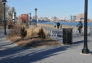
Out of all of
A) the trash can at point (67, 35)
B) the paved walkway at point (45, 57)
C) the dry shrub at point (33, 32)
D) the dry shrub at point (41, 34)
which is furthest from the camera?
the dry shrub at point (33, 32)

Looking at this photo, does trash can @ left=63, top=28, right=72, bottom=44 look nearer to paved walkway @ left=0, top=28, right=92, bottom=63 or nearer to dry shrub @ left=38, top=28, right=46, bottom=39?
paved walkway @ left=0, top=28, right=92, bottom=63

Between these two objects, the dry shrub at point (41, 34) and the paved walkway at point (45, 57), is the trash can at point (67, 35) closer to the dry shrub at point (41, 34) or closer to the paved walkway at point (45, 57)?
the paved walkway at point (45, 57)

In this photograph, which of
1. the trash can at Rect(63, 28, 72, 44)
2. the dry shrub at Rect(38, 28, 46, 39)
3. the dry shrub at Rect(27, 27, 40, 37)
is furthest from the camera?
the dry shrub at Rect(27, 27, 40, 37)

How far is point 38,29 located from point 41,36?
3.59 feet

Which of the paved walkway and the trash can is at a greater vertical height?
the trash can

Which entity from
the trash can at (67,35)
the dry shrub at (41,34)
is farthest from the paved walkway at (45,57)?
the dry shrub at (41,34)

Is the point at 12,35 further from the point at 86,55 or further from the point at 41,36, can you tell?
the point at 86,55

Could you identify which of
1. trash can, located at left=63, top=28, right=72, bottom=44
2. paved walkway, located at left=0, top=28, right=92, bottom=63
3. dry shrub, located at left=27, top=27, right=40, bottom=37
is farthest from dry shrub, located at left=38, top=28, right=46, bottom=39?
paved walkway, located at left=0, top=28, right=92, bottom=63

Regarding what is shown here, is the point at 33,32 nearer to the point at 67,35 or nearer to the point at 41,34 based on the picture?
the point at 41,34

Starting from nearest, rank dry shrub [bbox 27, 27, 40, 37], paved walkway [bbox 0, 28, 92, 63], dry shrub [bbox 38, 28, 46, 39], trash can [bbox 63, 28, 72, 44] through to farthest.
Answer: paved walkway [bbox 0, 28, 92, 63], trash can [bbox 63, 28, 72, 44], dry shrub [bbox 38, 28, 46, 39], dry shrub [bbox 27, 27, 40, 37]

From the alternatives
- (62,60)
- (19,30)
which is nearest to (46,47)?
(62,60)

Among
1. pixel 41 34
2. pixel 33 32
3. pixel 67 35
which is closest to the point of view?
pixel 67 35

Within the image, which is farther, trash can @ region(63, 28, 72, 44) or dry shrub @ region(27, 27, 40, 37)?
dry shrub @ region(27, 27, 40, 37)

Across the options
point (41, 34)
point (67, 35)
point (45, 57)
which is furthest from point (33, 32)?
point (45, 57)
